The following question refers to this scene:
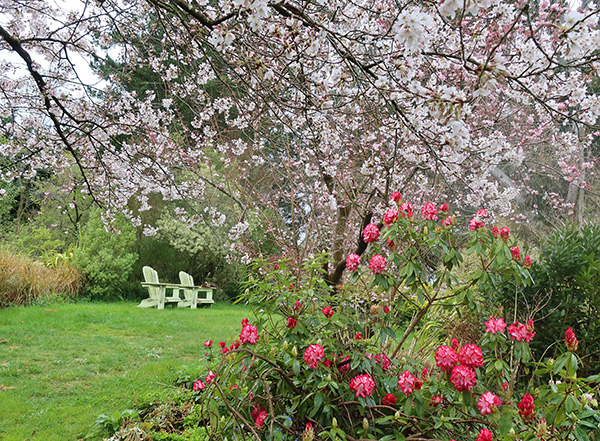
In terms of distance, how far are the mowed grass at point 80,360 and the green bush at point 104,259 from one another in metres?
1.93

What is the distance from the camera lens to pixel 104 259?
28.7 feet

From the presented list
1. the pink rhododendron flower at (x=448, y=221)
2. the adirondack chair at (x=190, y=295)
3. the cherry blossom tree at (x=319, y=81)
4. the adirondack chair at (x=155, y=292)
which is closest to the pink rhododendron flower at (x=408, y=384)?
the pink rhododendron flower at (x=448, y=221)

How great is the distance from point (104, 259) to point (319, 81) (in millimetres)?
7925

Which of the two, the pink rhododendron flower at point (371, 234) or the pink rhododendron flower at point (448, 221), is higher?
the pink rhododendron flower at point (448, 221)

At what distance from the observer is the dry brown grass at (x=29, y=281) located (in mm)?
6419

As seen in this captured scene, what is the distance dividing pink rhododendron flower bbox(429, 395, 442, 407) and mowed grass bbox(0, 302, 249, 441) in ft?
7.24

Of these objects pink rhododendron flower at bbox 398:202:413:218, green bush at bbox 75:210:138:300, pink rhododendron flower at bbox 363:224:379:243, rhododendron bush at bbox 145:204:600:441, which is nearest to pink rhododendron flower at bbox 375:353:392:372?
rhododendron bush at bbox 145:204:600:441

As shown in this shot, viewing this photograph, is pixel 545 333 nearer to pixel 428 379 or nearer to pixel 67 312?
pixel 428 379

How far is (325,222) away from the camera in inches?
213

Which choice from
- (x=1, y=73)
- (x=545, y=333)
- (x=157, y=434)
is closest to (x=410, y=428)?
(x=157, y=434)

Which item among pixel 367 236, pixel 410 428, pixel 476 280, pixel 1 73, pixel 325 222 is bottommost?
pixel 410 428

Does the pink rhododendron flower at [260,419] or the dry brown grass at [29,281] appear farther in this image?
the dry brown grass at [29,281]

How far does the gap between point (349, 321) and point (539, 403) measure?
825 millimetres

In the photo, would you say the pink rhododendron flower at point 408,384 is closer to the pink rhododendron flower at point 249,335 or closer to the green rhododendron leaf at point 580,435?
the green rhododendron leaf at point 580,435
